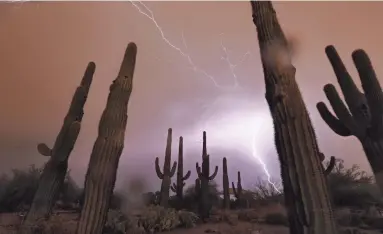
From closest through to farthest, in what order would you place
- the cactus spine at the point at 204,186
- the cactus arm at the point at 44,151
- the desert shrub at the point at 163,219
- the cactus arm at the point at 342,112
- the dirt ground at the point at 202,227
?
the cactus arm at the point at 342,112, the cactus arm at the point at 44,151, the dirt ground at the point at 202,227, the desert shrub at the point at 163,219, the cactus spine at the point at 204,186

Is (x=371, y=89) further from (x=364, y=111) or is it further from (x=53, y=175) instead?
(x=53, y=175)

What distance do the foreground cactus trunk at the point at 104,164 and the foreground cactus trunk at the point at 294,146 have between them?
160cm

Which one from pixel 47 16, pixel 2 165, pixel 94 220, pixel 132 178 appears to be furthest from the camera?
pixel 132 178

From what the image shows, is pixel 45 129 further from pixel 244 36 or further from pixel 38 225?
pixel 244 36

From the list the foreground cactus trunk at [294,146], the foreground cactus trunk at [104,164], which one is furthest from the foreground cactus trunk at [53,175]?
the foreground cactus trunk at [294,146]

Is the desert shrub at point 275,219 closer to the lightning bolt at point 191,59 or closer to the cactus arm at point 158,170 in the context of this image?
the lightning bolt at point 191,59

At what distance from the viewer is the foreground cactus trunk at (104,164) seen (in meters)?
3.01

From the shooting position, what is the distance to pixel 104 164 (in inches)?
126

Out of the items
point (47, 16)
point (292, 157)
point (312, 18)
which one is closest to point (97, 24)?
point (47, 16)

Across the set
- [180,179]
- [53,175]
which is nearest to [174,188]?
[180,179]

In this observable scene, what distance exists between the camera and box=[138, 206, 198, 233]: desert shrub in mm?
5789

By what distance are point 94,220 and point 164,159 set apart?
415 centimetres

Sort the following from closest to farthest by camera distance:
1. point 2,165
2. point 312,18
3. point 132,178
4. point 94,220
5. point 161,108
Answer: point 94,220 → point 312,18 → point 2,165 → point 161,108 → point 132,178

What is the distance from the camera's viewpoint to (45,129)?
19.2ft
